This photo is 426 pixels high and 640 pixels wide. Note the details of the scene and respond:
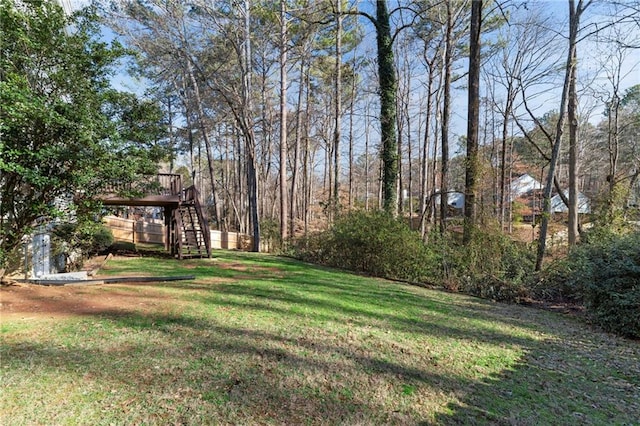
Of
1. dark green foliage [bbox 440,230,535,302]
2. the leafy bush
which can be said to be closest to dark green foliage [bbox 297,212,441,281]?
dark green foliage [bbox 440,230,535,302]

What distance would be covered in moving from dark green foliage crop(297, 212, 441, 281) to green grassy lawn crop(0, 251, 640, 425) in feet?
10.3

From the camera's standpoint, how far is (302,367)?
2811mm

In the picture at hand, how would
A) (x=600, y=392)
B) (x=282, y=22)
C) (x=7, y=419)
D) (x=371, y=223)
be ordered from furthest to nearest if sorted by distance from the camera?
(x=282, y=22), (x=371, y=223), (x=600, y=392), (x=7, y=419)

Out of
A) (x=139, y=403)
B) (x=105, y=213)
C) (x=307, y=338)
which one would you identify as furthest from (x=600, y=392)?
(x=105, y=213)

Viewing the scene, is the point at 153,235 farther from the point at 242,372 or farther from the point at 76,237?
the point at 242,372

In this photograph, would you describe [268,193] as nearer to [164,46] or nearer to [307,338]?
[164,46]

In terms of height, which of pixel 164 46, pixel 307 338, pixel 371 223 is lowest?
pixel 307 338

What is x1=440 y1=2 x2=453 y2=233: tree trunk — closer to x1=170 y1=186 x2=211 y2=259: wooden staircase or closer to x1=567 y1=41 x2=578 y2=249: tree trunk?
x1=567 y1=41 x2=578 y2=249: tree trunk

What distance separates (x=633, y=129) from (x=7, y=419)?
92.9 ft

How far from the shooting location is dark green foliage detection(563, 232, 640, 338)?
14.8 ft

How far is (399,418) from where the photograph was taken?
224cm

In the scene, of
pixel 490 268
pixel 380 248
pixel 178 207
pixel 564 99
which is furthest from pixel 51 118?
pixel 564 99

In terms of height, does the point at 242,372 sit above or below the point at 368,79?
below

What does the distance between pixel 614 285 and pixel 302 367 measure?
518cm
